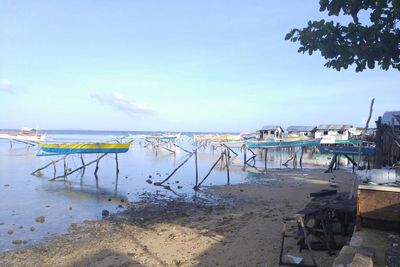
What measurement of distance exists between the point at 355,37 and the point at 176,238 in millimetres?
7174

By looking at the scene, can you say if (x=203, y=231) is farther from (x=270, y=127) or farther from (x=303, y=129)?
(x=303, y=129)

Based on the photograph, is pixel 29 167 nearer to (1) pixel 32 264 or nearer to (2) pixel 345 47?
(1) pixel 32 264

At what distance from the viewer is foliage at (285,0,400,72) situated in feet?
21.9

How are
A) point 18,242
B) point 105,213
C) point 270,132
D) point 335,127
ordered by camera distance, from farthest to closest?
point 270,132 < point 335,127 < point 105,213 < point 18,242

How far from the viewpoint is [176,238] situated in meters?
10.4

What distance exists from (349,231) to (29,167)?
29743 millimetres

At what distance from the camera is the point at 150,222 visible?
1299 cm

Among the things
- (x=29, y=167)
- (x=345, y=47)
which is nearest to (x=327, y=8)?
(x=345, y=47)

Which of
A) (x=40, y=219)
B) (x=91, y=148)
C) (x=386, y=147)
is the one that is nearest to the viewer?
(x=386, y=147)

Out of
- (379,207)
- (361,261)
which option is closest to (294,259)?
(379,207)

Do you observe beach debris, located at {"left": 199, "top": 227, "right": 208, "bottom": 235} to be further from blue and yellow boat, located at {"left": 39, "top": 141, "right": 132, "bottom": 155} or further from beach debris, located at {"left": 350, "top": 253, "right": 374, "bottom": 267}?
blue and yellow boat, located at {"left": 39, "top": 141, "right": 132, "bottom": 155}

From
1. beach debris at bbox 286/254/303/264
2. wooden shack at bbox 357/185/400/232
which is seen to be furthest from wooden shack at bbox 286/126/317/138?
wooden shack at bbox 357/185/400/232

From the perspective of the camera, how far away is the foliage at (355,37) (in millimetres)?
6676

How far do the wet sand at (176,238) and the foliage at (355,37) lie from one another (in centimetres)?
399
